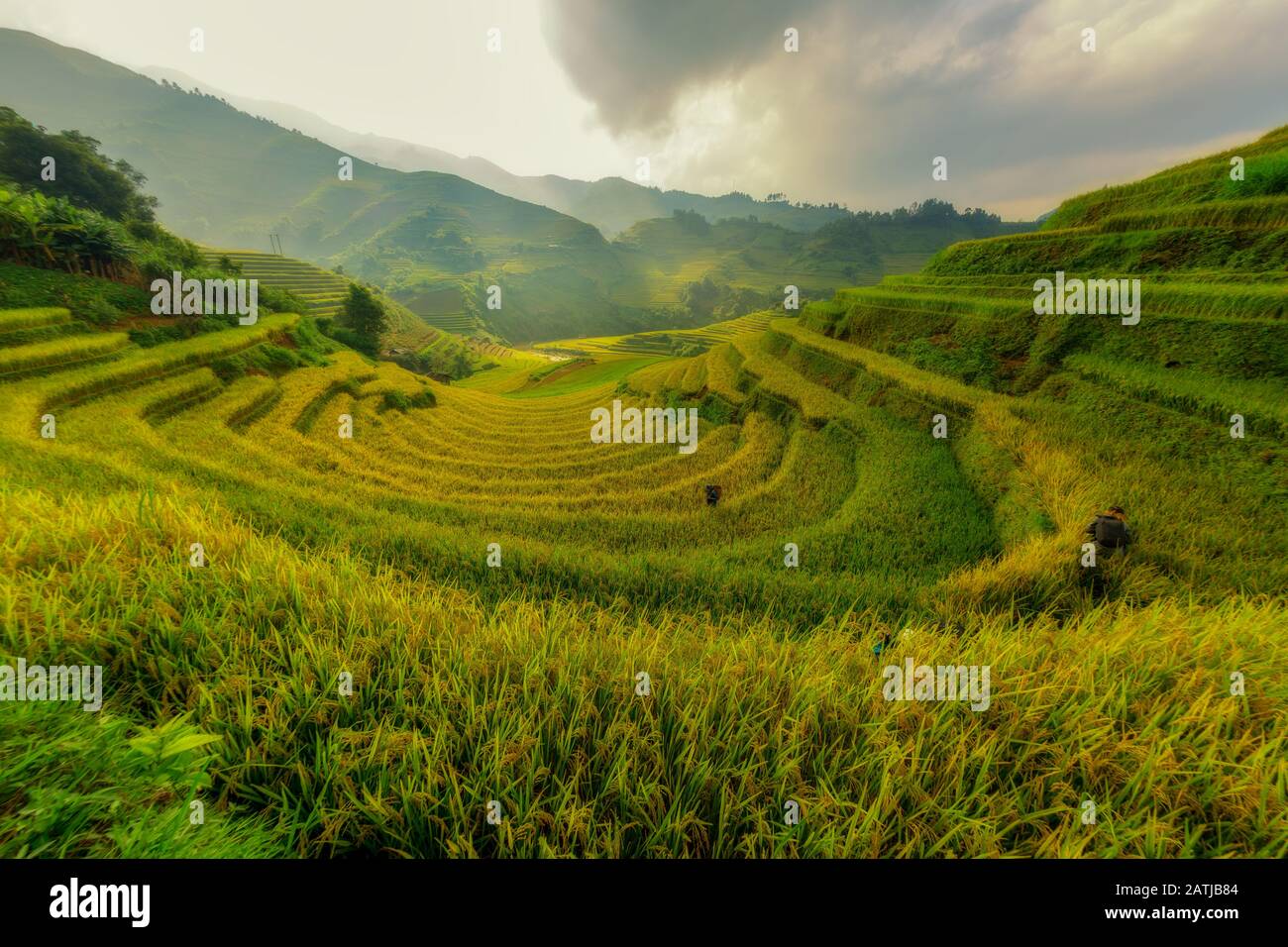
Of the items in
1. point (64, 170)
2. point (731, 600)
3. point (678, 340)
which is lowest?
point (731, 600)

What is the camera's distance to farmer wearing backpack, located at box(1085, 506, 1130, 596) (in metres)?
4.95

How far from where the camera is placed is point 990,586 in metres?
5.05

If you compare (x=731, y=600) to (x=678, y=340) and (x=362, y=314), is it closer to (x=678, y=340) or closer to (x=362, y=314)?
(x=362, y=314)

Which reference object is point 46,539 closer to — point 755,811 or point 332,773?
point 332,773

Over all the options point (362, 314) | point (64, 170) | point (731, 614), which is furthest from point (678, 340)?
point (731, 614)

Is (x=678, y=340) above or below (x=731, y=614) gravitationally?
above

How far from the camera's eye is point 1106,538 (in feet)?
16.5

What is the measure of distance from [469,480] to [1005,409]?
14506 millimetres

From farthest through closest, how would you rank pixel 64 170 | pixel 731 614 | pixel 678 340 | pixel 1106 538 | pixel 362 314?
pixel 678 340 < pixel 362 314 < pixel 64 170 < pixel 1106 538 < pixel 731 614

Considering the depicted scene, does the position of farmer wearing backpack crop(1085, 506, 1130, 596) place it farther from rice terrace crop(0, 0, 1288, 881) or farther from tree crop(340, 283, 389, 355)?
tree crop(340, 283, 389, 355)

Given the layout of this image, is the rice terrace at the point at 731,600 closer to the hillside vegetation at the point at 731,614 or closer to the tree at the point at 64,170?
the hillside vegetation at the point at 731,614

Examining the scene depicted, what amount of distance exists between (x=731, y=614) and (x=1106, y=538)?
4.65m

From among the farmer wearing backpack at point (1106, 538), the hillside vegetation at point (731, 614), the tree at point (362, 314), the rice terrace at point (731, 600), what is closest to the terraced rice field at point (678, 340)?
the tree at point (362, 314)
